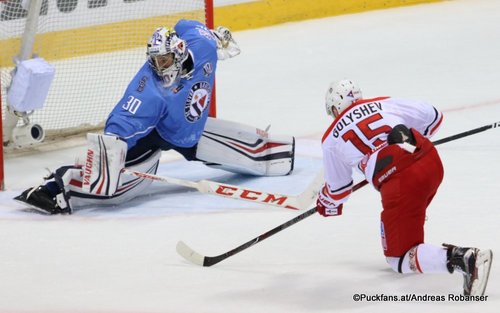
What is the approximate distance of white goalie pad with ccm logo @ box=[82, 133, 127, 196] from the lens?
17.6 feet

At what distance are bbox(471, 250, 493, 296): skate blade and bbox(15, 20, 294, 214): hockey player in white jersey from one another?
5.89 feet

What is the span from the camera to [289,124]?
23.0ft

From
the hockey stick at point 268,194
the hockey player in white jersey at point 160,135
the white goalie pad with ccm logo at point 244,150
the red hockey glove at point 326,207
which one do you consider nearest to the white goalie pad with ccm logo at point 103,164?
the hockey player in white jersey at point 160,135

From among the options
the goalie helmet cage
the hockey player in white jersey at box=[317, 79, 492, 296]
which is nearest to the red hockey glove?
the hockey player in white jersey at box=[317, 79, 492, 296]

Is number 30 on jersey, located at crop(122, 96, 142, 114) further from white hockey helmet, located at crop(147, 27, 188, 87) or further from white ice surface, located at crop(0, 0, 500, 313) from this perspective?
white ice surface, located at crop(0, 0, 500, 313)

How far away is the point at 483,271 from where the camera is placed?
13.4 ft

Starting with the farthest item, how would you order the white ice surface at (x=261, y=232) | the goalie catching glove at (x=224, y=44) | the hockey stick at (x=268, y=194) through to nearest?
the goalie catching glove at (x=224, y=44) < the hockey stick at (x=268, y=194) < the white ice surface at (x=261, y=232)

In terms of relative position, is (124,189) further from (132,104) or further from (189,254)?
(189,254)

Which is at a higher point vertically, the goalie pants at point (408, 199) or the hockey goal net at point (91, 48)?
the hockey goal net at point (91, 48)

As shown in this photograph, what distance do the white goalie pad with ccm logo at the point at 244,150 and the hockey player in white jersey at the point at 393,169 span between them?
1.41m

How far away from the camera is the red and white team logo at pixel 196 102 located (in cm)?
564

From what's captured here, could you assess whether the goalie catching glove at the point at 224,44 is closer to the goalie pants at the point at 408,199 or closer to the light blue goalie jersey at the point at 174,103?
the light blue goalie jersey at the point at 174,103

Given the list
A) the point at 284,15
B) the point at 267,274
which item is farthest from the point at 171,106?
the point at 284,15

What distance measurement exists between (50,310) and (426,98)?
11.9ft
